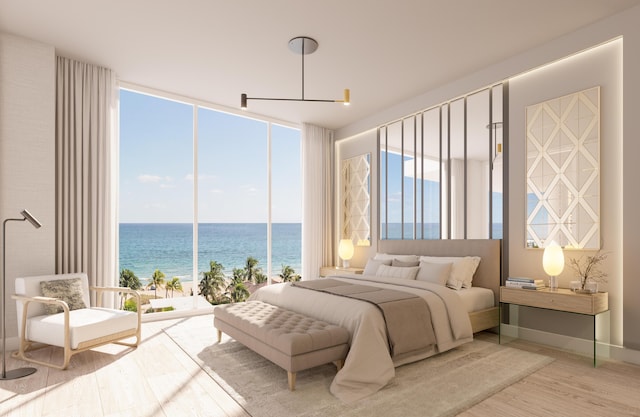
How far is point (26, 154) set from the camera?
387 centimetres

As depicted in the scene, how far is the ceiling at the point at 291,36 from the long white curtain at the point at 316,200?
176 centimetres

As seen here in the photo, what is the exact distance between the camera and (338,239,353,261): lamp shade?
21.0ft

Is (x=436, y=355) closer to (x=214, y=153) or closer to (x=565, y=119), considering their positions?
(x=565, y=119)

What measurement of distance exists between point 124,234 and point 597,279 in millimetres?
17401

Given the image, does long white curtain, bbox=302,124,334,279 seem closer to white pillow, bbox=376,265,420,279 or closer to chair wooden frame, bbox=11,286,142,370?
white pillow, bbox=376,265,420,279

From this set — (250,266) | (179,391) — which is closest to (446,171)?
(179,391)

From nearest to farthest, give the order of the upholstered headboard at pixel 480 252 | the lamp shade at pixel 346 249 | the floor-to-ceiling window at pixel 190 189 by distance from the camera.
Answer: the upholstered headboard at pixel 480 252 → the lamp shade at pixel 346 249 → the floor-to-ceiling window at pixel 190 189

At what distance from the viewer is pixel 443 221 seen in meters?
5.07

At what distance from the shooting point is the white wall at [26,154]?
3771 millimetres

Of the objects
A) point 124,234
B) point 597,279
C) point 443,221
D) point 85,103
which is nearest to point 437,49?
point 443,221

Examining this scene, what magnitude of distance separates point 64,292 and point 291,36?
3523 millimetres

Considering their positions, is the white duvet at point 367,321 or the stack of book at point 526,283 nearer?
the white duvet at point 367,321

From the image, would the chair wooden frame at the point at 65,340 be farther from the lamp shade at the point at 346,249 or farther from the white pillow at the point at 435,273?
the lamp shade at the point at 346,249

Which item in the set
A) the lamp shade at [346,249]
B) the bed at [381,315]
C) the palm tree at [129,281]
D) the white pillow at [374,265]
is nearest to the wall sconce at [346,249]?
the lamp shade at [346,249]
